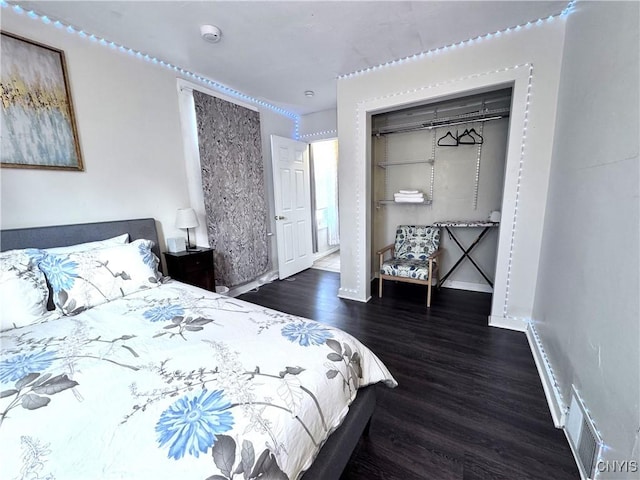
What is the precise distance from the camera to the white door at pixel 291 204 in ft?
12.5

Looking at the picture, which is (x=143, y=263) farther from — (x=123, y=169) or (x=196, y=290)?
(x=123, y=169)

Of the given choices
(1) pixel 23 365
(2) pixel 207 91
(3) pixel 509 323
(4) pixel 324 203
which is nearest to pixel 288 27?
(2) pixel 207 91

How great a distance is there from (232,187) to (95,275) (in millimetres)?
1815

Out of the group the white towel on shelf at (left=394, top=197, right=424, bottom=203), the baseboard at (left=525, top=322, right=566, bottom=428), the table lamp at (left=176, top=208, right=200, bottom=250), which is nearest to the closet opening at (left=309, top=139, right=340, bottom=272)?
the white towel on shelf at (left=394, top=197, right=424, bottom=203)

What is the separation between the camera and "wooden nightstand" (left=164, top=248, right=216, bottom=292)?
2.42m

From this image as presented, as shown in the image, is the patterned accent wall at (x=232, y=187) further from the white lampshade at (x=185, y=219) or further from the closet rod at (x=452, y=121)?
the closet rod at (x=452, y=121)

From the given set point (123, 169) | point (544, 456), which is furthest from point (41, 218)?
point (544, 456)

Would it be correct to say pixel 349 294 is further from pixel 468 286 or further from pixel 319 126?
pixel 319 126

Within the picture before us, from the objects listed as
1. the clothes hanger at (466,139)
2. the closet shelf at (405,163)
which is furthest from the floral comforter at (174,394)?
the clothes hanger at (466,139)

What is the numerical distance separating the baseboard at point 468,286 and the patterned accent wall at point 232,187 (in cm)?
261

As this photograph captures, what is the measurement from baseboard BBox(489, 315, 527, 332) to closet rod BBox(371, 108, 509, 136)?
2.09 meters

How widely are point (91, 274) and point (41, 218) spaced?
69 cm

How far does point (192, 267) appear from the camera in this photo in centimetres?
251

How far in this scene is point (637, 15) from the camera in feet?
3.54
